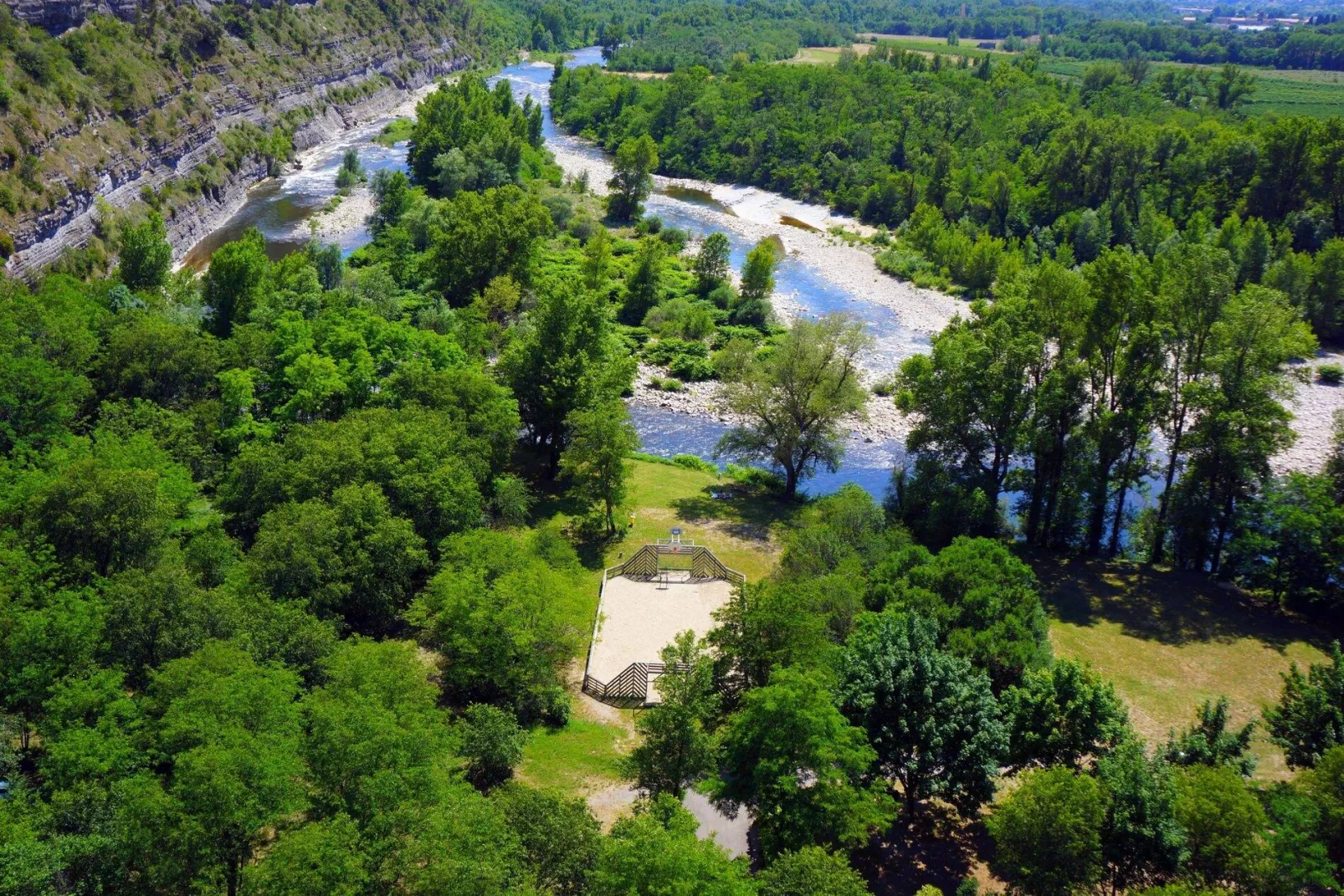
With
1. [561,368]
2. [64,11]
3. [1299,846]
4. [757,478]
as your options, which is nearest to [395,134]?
[64,11]

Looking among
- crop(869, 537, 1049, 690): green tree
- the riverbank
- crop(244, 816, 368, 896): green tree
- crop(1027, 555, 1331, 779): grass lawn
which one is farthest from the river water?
crop(244, 816, 368, 896): green tree

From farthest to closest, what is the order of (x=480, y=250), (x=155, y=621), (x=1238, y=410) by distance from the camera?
(x=480, y=250) < (x=1238, y=410) < (x=155, y=621)

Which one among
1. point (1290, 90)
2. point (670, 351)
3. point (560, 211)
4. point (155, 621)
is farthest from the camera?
point (1290, 90)

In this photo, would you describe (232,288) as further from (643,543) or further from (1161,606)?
(1161,606)

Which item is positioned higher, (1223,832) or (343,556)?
(1223,832)

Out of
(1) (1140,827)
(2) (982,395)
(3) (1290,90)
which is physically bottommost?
(1) (1140,827)

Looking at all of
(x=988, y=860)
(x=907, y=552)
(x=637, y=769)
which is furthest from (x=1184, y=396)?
(x=637, y=769)

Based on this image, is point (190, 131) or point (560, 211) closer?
point (190, 131)

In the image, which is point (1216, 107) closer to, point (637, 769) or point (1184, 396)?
point (1184, 396)
